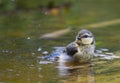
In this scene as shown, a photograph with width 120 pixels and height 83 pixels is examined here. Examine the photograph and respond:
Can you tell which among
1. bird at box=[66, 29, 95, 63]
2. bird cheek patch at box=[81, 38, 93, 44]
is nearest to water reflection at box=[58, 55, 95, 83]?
bird at box=[66, 29, 95, 63]

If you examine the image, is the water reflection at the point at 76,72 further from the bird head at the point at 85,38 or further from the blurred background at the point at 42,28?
the bird head at the point at 85,38

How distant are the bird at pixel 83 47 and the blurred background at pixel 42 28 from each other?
0.46 meters

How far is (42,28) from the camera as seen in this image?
1048cm

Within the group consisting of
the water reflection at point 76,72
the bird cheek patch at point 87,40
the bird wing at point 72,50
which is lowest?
the water reflection at point 76,72

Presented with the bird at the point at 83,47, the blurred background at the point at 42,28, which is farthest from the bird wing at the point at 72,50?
the blurred background at the point at 42,28

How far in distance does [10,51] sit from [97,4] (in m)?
7.57

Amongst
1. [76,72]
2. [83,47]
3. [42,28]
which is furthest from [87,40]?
[42,28]

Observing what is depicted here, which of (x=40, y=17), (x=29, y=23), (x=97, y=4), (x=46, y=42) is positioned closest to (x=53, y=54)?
(x=46, y=42)

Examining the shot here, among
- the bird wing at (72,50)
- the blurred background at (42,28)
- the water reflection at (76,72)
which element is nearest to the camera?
the water reflection at (76,72)

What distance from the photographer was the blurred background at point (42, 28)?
21.6 feet

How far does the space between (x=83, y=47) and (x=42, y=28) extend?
3.83 m

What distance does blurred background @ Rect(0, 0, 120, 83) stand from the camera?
6598mm

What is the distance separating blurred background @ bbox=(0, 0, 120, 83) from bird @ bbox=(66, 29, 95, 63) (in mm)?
455

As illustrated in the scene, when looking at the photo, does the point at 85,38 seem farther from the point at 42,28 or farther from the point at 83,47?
the point at 42,28
